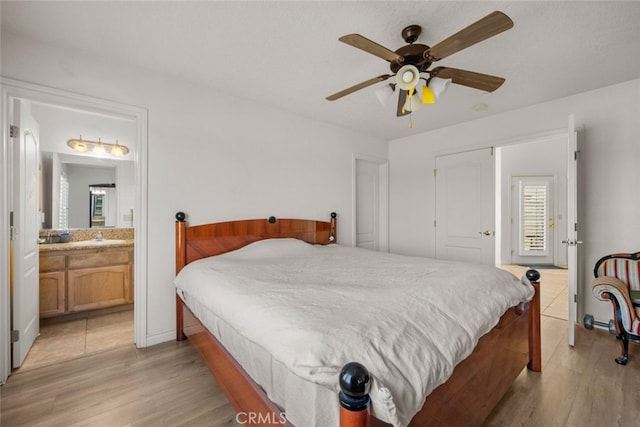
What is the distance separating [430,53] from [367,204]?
2951 millimetres

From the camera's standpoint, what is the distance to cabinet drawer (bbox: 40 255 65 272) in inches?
111

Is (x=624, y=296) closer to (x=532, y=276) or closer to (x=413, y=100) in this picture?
(x=532, y=276)

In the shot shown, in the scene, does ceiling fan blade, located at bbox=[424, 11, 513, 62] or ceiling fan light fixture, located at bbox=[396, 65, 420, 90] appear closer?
ceiling fan blade, located at bbox=[424, 11, 513, 62]

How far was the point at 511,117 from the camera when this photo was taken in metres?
3.28

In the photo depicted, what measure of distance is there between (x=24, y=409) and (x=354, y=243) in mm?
3387

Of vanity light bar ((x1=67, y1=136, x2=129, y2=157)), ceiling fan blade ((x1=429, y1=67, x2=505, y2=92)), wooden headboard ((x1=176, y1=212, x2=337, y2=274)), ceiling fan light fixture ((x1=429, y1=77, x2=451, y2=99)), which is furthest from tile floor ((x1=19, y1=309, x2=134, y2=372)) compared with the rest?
ceiling fan blade ((x1=429, y1=67, x2=505, y2=92))

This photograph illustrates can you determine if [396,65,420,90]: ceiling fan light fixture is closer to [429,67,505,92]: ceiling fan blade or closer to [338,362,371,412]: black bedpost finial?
[429,67,505,92]: ceiling fan blade

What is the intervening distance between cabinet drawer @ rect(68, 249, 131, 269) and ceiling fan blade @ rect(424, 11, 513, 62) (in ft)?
12.2

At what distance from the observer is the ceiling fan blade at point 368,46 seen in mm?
1426

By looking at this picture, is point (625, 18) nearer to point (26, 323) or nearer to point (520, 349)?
point (520, 349)

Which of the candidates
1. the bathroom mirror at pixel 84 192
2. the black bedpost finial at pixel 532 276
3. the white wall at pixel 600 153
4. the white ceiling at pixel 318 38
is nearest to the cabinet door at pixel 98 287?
the bathroom mirror at pixel 84 192

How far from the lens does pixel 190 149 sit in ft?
8.50

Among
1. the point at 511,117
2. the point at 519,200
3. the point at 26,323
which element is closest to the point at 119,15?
the point at 26,323

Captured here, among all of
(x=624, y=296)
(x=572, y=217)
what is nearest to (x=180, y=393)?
(x=624, y=296)
